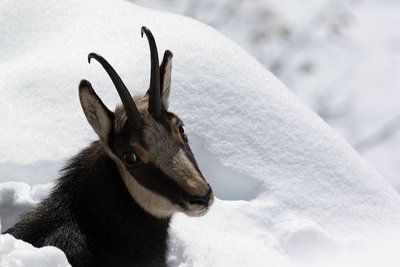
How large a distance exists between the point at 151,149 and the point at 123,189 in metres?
0.25

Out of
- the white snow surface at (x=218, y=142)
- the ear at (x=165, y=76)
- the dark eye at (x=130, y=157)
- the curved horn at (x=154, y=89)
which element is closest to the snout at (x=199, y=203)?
the dark eye at (x=130, y=157)

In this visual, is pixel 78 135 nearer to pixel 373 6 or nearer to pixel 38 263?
pixel 38 263

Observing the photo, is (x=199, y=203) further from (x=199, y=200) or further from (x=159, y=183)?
(x=159, y=183)

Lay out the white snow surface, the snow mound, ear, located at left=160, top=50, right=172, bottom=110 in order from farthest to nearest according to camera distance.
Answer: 1. the white snow surface
2. ear, located at left=160, top=50, right=172, bottom=110
3. the snow mound

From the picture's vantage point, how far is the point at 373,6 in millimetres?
16141

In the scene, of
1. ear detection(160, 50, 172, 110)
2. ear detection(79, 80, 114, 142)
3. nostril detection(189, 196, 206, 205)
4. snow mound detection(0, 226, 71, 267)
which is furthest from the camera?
ear detection(160, 50, 172, 110)

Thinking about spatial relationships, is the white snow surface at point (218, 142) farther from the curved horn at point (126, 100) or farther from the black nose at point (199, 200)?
the curved horn at point (126, 100)

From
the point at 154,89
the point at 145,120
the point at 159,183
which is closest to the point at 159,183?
the point at 159,183

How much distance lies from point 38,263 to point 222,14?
7.35 m

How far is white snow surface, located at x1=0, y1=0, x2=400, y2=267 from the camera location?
18.1ft

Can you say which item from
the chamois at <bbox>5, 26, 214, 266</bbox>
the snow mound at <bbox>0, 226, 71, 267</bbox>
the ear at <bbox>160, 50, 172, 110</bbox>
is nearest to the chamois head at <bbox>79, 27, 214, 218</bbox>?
the chamois at <bbox>5, 26, 214, 266</bbox>

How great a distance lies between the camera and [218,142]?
5.91m

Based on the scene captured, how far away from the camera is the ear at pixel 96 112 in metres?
4.63

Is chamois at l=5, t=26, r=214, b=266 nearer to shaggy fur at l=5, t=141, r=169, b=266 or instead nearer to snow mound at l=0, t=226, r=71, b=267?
shaggy fur at l=5, t=141, r=169, b=266
